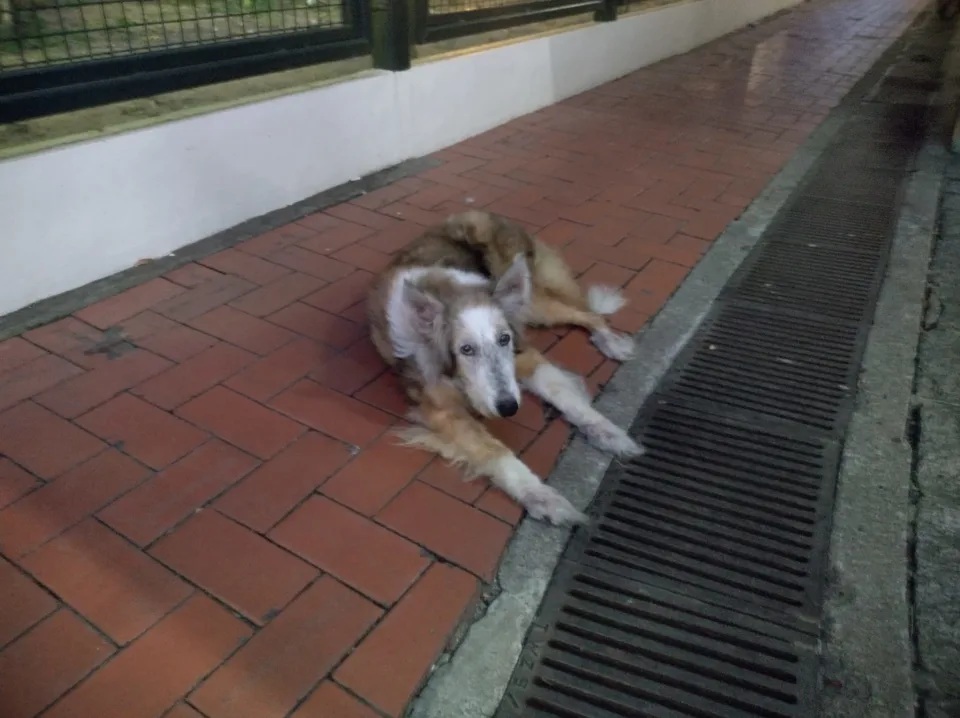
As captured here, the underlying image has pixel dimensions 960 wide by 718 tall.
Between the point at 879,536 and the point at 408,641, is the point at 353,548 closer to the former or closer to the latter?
the point at 408,641

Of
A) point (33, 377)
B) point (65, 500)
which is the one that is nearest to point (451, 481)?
point (65, 500)

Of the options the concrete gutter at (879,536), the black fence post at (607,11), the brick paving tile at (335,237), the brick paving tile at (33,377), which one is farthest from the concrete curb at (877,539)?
the black fence post at (607,11)

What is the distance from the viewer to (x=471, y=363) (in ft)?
8.36

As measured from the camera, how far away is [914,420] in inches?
113

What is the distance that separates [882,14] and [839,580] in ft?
49.0

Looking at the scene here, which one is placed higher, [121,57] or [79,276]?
[121,57]

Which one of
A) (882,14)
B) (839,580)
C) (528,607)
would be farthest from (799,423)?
(882,14)

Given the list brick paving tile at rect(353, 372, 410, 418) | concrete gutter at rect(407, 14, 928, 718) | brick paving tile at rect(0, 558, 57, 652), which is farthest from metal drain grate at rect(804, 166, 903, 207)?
brick paving tile at rect(0, 558, 57, 652)

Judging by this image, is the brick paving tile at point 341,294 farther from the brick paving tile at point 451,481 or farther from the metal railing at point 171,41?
the metal railing at point 171,41

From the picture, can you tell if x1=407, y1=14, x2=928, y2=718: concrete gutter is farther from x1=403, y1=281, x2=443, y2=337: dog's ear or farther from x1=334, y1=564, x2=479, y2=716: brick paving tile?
x1=403, y1=281, x2=443, y2=337: dog's ear

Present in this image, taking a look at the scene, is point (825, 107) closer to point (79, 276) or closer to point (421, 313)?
point (421, 313)

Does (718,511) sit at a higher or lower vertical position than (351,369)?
lower

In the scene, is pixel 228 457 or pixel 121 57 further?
pixel 121 57

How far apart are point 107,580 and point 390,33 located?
4.01 metres
